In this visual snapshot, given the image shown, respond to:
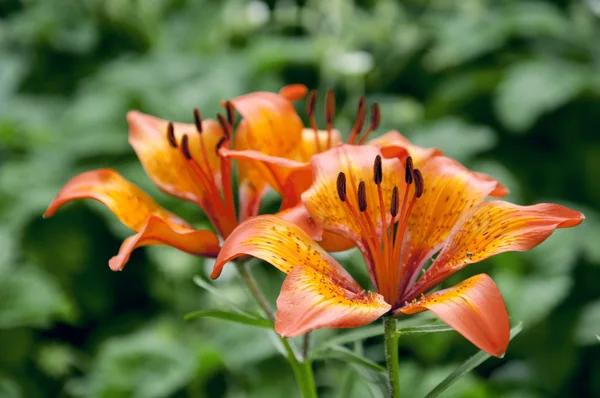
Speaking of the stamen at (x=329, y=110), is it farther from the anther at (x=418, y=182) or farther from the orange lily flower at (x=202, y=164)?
the anther at (x=418, y=182)

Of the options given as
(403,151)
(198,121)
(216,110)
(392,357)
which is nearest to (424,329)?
(392,357)

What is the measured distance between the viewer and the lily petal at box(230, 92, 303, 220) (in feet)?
2.15

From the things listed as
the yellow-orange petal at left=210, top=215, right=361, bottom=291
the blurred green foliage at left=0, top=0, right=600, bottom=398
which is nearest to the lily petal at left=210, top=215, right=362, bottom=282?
the yellow-orange petal at left=210, top=215, right=361, bottom=291

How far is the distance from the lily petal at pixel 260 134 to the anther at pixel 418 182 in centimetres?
15

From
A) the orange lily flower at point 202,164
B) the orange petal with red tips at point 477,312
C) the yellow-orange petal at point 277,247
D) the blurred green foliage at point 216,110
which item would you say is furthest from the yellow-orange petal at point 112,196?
the blurred green foliage at point 216,110

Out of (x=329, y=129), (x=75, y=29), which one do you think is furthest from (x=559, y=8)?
(x=329, y=129)

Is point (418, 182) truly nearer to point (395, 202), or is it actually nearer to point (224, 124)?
point (395, 202)

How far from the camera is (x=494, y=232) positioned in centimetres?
51

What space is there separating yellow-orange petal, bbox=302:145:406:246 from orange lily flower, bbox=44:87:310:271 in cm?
9

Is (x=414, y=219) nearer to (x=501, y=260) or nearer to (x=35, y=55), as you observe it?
(x=501, y=260)

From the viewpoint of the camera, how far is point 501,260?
1.51 m

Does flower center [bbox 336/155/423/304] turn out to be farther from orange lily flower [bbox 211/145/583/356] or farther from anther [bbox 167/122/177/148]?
anther [bbox 167/122/177/148]

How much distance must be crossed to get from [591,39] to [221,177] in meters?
1.92

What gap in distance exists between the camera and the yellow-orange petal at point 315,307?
1.41 feet
